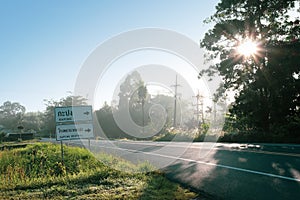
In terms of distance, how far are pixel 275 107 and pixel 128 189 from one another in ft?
57.6

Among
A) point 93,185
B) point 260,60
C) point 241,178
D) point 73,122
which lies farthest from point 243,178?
point 260,60

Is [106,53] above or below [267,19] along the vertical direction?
below

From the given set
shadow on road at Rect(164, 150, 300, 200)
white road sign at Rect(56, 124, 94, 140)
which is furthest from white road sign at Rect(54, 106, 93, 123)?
shadow on road at Rect(164, 150, 300, 200)

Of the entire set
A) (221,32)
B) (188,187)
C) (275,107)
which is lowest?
(188,187)

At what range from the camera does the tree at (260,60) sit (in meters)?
20.0

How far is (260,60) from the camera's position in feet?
72.0

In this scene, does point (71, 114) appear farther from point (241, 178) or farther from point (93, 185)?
point (241, 178)

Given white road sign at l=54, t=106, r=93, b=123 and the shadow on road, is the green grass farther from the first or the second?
white road sign at l=54, t=106, r=93, b=123

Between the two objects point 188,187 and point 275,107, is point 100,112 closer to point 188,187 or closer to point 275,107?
point 275,107

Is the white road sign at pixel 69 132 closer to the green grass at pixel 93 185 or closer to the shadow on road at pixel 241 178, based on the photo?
the green grass at pixel 93 185

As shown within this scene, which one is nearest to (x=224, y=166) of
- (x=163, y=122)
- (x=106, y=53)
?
(x=106, y=53)

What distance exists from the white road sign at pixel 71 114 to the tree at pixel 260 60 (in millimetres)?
14822

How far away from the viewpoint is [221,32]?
2450 cm

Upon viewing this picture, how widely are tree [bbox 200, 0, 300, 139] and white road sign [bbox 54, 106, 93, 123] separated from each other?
48.6ft
